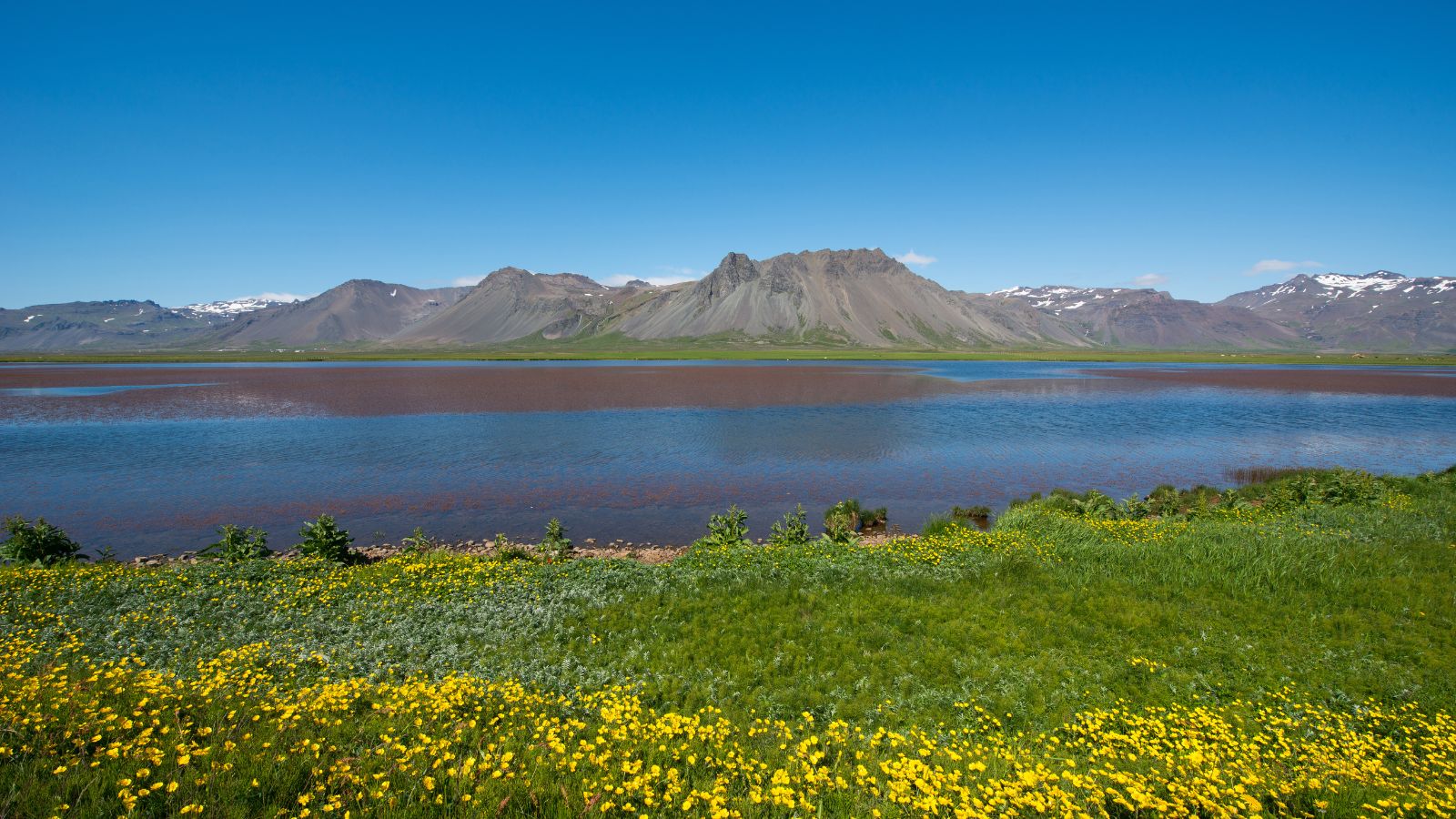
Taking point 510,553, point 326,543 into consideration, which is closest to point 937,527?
point 510,553

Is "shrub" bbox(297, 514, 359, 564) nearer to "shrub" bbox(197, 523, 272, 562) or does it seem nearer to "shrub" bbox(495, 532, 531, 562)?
"shrub" bbox(197, 523, 272, 562)

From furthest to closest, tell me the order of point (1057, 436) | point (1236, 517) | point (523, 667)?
1. point (1057, 436)
2. point (1236, 517)
3. point (523, 667)

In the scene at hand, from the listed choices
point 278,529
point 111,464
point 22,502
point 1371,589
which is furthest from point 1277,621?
point 111,464

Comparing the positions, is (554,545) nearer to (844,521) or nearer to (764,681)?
(764,681)

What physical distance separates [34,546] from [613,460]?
32.8 metres

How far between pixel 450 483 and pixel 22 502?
2579cm

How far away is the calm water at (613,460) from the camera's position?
37500mm

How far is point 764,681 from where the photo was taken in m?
16.0

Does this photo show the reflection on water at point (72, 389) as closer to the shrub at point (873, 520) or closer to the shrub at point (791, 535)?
the shrub at point (791, 535)

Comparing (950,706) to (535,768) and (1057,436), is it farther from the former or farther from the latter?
(1057,436)

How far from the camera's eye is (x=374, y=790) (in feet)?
31.5

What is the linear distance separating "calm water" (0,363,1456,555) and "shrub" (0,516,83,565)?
454cm

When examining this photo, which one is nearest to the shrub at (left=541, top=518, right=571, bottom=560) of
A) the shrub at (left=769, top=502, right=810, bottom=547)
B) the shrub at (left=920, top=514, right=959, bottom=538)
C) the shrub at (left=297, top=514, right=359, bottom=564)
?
the shrub at (left=297, top=514, right=359, bottom=564)

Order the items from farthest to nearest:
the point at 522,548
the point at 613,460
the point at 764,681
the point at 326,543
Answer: the point at 613,460 → the point at 522,548 → the point at 326,543 → the point at 764,681
